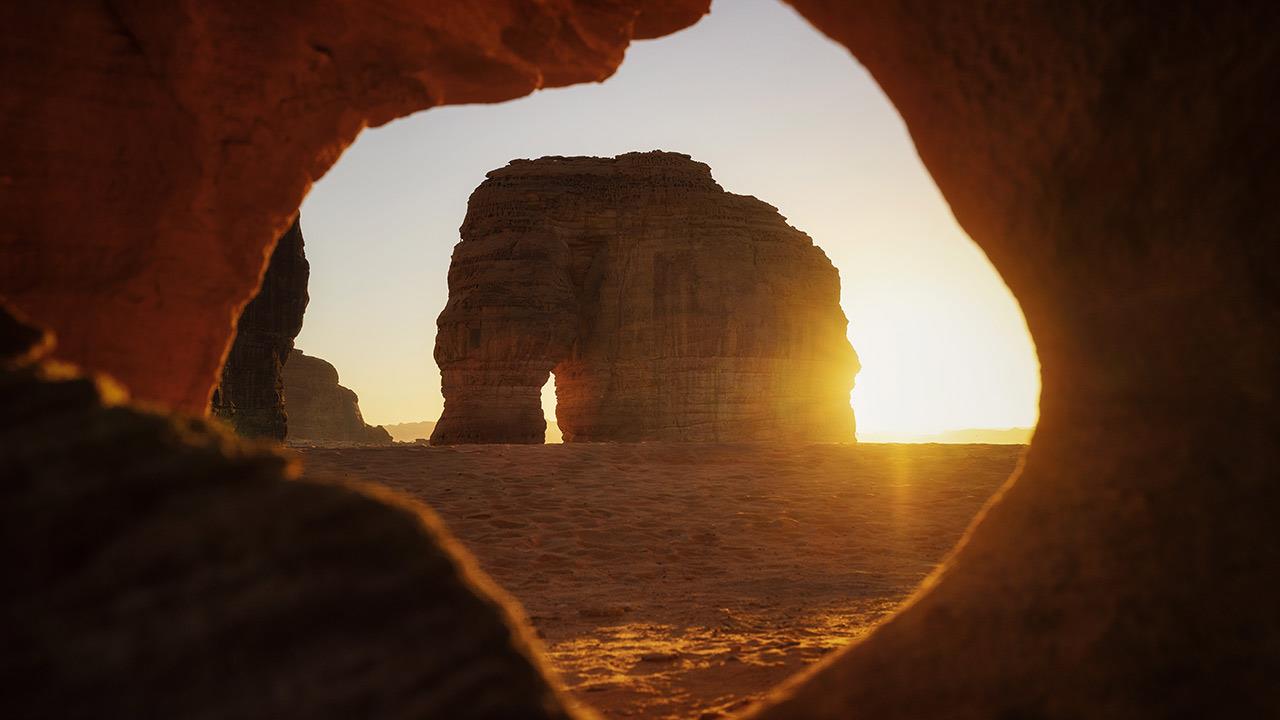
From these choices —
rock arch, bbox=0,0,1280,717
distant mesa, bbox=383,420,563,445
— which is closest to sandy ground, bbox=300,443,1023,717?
rock arch, bbox=0,0,1280,717

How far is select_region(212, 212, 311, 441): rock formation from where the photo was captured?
23.0m

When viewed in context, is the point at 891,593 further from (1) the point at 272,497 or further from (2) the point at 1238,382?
(1) the point at 272,497

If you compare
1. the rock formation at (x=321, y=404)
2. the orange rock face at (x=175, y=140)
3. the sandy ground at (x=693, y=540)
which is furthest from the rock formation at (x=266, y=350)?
the orange rock face at (x=175, y=140)

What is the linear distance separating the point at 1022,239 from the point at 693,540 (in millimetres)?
6266

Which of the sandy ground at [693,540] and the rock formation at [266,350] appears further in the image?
the rock formation at [266,350]

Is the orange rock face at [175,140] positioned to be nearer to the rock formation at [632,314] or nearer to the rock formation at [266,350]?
the rock formation at [632,314]

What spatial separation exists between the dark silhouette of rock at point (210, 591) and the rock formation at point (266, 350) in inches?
897

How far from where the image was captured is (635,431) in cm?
2381

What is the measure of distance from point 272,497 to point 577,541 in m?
7.37

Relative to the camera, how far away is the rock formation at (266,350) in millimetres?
23031

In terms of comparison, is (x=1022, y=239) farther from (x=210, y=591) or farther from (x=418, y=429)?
(x=418, y=429)

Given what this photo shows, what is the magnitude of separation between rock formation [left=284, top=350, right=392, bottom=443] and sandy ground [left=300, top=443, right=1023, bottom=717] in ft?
107

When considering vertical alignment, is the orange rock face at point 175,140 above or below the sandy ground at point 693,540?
above

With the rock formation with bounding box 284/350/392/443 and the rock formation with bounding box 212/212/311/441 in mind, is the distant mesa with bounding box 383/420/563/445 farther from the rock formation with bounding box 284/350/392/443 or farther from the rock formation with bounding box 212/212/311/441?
the rock formation with bounding box 212/212/311/441
